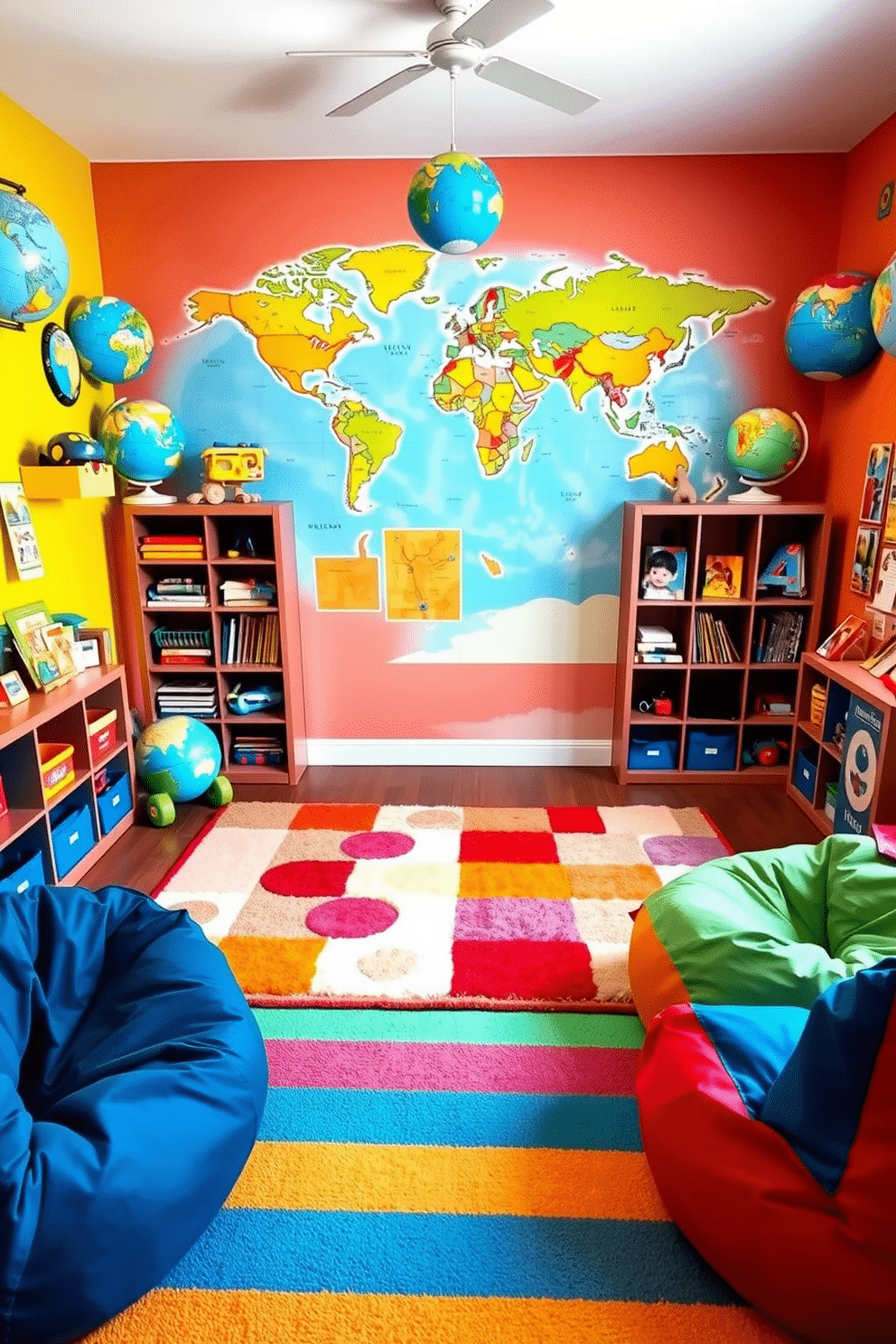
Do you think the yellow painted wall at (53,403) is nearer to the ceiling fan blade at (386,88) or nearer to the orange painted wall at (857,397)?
the ceiling fan blade at (386,88)

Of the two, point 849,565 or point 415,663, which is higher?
point 849,565

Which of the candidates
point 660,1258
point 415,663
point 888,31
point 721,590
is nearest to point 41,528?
point 415,663

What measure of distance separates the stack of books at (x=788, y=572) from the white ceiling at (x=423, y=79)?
1.65m

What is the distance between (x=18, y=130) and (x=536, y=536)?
8.38 ft

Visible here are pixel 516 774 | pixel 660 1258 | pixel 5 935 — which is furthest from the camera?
pixel 516 774

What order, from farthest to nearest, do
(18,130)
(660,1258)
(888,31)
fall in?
1. (18,130)
2. (888,31)
3. (660,1258)

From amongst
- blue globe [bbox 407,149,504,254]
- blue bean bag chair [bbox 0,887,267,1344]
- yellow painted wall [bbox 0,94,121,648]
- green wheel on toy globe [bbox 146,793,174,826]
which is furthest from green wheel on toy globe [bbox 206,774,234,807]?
blue globe [bbox 407,149,504,254]

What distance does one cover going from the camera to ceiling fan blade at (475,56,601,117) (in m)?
2.39

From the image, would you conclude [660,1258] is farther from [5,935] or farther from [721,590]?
[721,590]

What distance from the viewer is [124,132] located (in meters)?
3.42

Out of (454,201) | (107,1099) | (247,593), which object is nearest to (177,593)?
(247,593)

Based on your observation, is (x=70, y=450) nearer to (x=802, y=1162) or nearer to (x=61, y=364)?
(x=61, y=364)

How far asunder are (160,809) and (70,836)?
1.61 feet

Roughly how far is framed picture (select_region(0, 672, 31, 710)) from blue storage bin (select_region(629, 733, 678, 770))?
8.24 ft
